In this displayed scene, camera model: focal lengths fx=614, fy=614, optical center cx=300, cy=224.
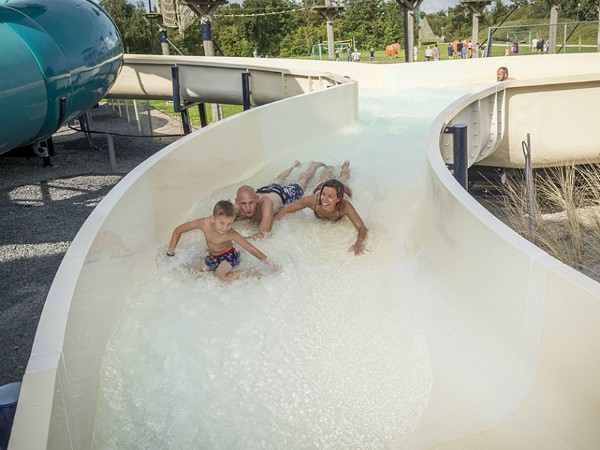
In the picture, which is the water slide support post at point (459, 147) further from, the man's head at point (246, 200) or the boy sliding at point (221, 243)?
the boy sliding at point (221, 243)

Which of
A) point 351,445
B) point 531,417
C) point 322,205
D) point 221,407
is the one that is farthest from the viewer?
point 322,205

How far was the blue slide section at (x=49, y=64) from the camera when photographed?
6.52 meters

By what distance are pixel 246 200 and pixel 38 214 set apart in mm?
5260

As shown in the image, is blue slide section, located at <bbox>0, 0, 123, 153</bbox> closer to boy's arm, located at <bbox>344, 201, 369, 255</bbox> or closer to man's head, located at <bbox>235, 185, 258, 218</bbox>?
man's head, located at <bbox>235, 185, 258, 218</bbox>

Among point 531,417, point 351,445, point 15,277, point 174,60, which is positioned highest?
point 174,60

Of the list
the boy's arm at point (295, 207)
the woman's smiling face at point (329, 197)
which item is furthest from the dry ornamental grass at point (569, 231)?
the boy's arm at point (295, 207)

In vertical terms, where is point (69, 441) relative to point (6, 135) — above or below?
below

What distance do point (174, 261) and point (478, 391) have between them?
263cm

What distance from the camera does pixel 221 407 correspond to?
3.15 metres

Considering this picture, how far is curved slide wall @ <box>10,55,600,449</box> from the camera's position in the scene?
7.75ft

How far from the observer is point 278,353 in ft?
11.8

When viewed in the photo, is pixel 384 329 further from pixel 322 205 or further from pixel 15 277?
pixel 15 277

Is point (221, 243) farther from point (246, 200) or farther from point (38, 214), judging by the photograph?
point (38, 214)

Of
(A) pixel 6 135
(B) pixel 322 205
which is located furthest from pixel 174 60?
(B) pixel 322 205
